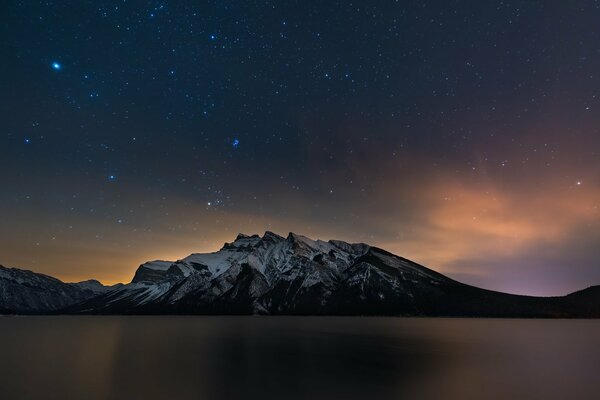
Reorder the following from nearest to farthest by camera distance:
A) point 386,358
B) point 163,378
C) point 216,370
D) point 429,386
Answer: point 429,386 → point 163,378 → point 216,370 → point 386,358

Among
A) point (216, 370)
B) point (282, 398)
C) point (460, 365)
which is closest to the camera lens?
point (282, 398)

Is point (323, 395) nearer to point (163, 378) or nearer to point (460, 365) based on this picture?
point (163, 378)

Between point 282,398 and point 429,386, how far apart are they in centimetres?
1679

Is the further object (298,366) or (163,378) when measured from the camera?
(298,366)

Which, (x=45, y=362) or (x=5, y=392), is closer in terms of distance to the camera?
(x=5, y=392)

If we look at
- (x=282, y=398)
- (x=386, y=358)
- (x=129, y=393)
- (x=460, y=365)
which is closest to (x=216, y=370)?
(x=129, y=393)

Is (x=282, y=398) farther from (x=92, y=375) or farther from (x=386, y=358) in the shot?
(x=386, y=358)

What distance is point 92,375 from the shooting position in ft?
159

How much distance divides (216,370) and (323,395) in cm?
2074

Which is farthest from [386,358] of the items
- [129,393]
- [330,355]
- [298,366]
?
[129,393]

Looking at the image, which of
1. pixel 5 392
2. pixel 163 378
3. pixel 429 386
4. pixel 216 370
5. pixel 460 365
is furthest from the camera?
pixel 460 365

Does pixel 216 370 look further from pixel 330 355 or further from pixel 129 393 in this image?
pixel 330 355

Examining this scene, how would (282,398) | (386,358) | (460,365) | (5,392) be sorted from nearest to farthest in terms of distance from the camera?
(282,398), (5,392), (460,365), (386,358)

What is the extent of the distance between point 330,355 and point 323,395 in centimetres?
3339
